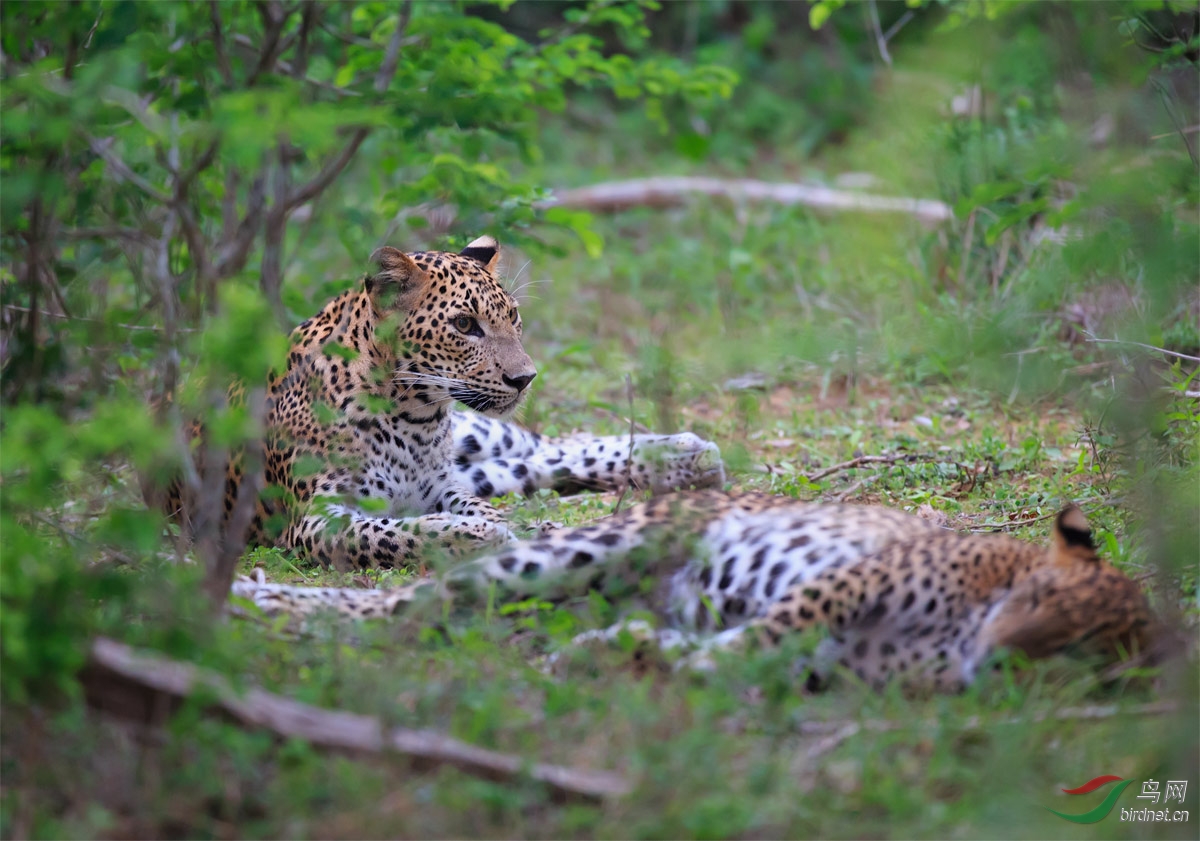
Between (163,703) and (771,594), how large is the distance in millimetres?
2335

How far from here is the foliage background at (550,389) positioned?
3680 millimetres

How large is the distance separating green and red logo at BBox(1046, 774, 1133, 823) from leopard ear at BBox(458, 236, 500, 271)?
4.70 metres

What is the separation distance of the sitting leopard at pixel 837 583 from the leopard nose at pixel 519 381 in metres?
1.81

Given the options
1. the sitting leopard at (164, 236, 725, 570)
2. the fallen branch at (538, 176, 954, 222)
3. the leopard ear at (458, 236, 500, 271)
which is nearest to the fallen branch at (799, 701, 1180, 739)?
the sitting leopard at (164, 236, 725, 570)

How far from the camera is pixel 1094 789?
3.86 metres

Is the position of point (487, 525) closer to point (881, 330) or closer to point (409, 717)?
point (409, 717)

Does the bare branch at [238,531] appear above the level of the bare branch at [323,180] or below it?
below

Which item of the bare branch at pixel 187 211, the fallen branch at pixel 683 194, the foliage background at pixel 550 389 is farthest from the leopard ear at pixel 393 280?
the fallen branch at pixel 683 194

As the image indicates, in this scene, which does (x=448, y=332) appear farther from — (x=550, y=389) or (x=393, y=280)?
(x=550, y=389)

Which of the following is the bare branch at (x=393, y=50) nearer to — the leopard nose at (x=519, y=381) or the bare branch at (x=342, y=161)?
the bare branch at (x=342, y=161)

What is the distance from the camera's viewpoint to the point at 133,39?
5125mm

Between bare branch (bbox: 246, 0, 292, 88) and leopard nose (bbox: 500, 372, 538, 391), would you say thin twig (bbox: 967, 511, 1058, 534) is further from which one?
bare branch (bbox: 246, 0, 292, 88)

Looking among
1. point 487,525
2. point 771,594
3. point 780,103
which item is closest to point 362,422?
point 487,525

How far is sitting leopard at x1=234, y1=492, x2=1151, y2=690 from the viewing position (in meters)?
4.39
